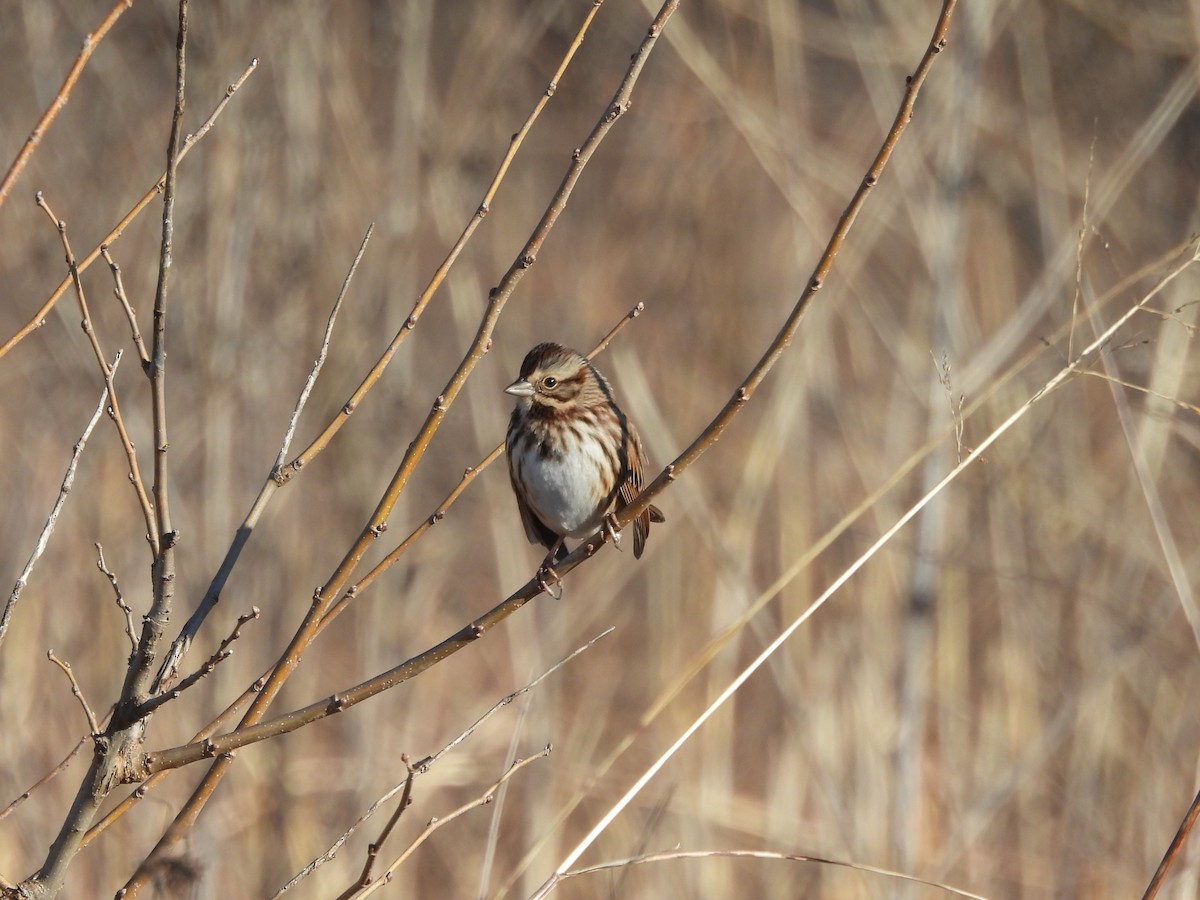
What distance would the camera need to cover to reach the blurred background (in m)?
3.85

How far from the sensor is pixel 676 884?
13.9 ft

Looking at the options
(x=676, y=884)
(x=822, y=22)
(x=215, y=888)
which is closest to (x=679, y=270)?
(x=822, y=22)

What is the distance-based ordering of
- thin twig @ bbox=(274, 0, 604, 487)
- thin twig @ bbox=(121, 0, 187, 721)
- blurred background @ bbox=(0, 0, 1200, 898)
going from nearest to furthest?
thin twig @ bbox=(121, 0, 187, 721) < thin twig @ bbox=(274, 0, 604, 487) < blurred background @ bbox=(0, 0, 1200, 898)

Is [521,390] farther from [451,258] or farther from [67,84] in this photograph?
[67,84]

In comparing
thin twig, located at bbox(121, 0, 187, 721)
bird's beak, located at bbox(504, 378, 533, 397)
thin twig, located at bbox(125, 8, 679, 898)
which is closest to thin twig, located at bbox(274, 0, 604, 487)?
thin twig, located at bbox(125, 8, 679, 898)

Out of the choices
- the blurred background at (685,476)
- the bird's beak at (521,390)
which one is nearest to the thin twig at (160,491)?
the bird's beak at (521,390)

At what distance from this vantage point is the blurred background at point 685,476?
12.6ft

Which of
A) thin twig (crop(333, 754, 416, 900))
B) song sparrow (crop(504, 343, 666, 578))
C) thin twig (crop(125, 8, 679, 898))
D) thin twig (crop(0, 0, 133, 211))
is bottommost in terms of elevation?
thin twig (crop(333, 754, 416, 900))

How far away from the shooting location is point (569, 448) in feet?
10.2

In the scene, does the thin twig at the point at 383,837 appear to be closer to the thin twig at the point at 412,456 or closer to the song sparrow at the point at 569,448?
the thin twig at the point at 412,456

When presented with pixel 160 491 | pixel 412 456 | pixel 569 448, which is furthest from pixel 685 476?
pixel 160 491

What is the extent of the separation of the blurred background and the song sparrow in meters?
0.52

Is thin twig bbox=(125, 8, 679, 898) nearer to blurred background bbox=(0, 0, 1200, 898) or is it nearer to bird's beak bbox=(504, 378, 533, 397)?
bird's beak bbox=(504, 378, 533, 397)

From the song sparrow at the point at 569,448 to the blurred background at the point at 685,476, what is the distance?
52 centimetres
